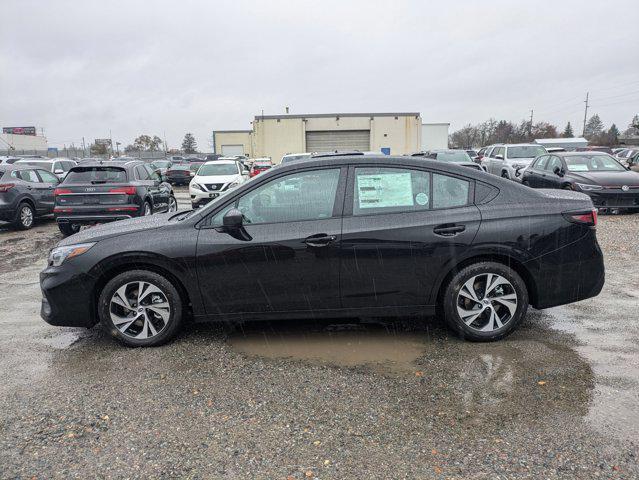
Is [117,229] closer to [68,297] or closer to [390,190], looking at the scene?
[68,297]

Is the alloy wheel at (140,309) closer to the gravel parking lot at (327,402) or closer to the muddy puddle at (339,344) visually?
the gravel parking lot at (327,402)

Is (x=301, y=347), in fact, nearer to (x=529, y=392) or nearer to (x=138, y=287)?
(x=138, y=287)

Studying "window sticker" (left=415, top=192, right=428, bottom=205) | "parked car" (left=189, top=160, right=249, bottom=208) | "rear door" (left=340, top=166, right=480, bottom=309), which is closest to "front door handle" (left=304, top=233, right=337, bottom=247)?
"rear door" (left=340, top=166, right=480, bottom=309)

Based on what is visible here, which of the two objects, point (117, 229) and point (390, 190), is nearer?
point (390, 190)

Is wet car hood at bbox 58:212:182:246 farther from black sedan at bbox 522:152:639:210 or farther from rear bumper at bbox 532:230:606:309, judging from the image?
black sedan at bbox 522:152:639:210

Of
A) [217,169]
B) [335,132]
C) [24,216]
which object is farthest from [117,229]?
[335,132]

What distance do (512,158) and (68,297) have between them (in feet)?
62.4

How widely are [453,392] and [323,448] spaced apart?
1116 mm

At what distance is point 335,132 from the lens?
139 ft

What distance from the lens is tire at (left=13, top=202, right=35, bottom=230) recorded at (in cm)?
1203

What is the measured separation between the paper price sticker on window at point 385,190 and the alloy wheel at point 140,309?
1.95 m

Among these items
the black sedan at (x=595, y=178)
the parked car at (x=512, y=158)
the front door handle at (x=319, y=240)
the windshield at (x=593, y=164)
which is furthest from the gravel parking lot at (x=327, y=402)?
the parked car at (x=512, y=158)

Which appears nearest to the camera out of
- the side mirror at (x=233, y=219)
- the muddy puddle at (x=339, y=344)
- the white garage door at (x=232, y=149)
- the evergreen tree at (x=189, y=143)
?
the muddy puddle at (x=339, y=344)

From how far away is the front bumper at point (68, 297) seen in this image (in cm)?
431
